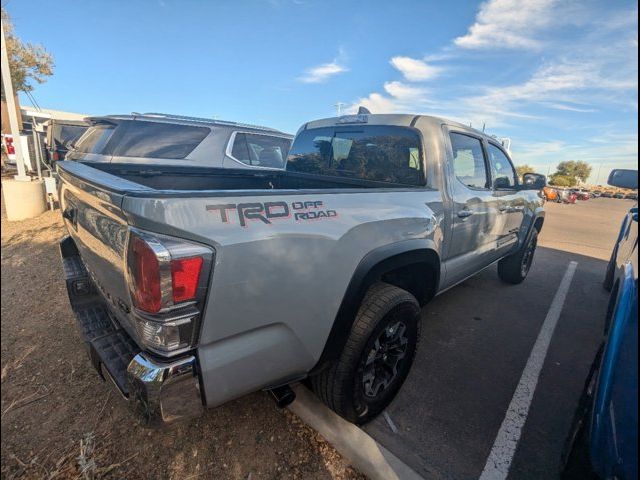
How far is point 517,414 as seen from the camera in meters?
2.48

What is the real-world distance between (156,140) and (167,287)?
4.60 meters

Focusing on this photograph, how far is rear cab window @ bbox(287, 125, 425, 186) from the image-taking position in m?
2.84

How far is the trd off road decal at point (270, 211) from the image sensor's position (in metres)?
1.42

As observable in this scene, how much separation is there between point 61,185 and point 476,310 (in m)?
4.26

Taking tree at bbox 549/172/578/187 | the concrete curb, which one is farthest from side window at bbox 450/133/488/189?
tree at bbox 549/172/578/187

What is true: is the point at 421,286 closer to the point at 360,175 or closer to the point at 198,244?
the point at 360,175

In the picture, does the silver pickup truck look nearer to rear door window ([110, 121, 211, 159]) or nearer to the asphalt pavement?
the asphalt pavement

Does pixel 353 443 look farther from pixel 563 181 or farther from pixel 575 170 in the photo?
pixel 575 170

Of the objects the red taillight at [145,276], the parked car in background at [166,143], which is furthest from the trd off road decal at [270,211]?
the parked car in background at [166,143]

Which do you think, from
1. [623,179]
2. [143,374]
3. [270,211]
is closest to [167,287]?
[143,374]

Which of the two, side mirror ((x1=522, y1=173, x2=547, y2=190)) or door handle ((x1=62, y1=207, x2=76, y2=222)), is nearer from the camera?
door handle ((x1=62, y1=207, x2=76, y2=222))

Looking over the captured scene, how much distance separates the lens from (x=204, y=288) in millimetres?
1364

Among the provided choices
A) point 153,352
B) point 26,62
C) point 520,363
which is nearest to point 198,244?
point 153,352

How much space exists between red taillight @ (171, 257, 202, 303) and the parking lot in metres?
1.23
